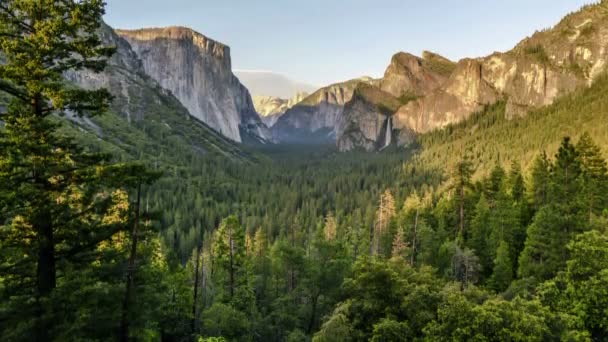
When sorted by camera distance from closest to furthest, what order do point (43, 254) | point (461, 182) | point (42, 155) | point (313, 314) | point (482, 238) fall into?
point (42, 155) → point (43, 254) → point (313, 314) → point (482, 238) → point (461, 182)

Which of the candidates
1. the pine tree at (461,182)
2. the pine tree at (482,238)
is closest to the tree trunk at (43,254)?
the pine tree at (482,238)

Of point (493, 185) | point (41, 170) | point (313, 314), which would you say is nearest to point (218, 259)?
point (313, 314)

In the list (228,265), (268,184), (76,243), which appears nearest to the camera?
(76,243)

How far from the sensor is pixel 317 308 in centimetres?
4422

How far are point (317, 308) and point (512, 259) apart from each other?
2091cm

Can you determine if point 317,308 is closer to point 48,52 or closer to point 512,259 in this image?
point 512,259

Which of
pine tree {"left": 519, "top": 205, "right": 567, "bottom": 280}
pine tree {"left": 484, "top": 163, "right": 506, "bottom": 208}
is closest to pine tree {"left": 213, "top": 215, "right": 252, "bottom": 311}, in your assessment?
pine tree {"left": 519, "top": 205, "right": 567, "bottom": 280}

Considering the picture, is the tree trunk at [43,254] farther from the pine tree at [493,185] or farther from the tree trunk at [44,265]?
the pine tree at [493,185]

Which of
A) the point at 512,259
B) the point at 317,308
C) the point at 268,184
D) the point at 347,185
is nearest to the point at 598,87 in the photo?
the point at 347,185

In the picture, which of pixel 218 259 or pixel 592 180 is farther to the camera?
pixel 592 180

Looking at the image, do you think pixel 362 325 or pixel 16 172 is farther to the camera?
pixel 362 325

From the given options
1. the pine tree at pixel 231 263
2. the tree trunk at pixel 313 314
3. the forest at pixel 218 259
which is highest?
the forest at pixel 218 259

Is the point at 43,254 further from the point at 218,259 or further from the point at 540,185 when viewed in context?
the point at 540,185

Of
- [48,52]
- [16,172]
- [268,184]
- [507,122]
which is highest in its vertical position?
[507,122]
